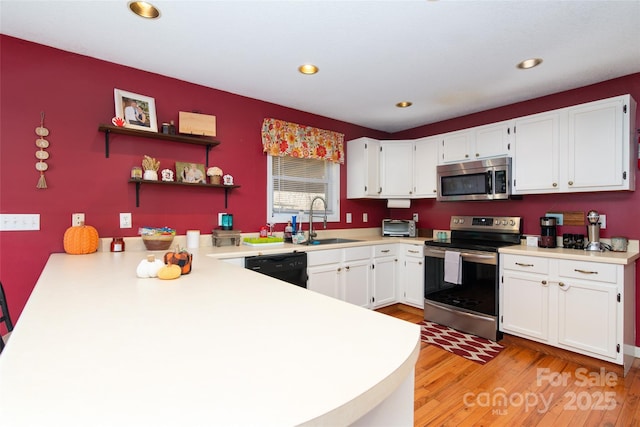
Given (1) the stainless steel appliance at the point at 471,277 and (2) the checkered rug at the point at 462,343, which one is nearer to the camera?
(2) the checkered rug at the point at 462,343

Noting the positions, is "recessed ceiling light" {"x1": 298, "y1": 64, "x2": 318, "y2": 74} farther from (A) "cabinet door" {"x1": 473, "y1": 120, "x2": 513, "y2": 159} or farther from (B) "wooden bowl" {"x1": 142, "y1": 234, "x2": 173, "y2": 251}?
(A) "cabinet door" {"x1": 473, "y1": 120, "x2": 513, "y2": 159}

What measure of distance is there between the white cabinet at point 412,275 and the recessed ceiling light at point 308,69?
2143mm

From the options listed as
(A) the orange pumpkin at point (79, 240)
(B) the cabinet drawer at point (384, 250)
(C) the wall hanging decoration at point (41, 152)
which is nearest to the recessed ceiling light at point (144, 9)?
→ (C) the wall hanging decoration at point (41, 152)

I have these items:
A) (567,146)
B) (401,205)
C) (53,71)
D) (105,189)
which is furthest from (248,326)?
(401,205)

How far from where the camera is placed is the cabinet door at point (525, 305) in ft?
8.64

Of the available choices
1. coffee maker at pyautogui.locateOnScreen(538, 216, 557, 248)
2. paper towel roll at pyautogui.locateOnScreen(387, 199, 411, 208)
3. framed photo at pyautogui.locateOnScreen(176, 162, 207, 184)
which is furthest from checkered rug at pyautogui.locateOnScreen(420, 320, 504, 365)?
framed photo at pyautogui.locateOnScreen(176, 162, 207, 184)

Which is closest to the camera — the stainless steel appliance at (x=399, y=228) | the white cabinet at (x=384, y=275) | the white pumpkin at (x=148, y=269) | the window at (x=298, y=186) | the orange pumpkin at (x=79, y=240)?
the white pumpkin at (x=148, y=269)

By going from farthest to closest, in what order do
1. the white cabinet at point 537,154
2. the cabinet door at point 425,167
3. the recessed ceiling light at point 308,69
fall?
the cabinet door at point 425,167, the white cabinet at point 537,154, the recessed ceiling light at point 308,69

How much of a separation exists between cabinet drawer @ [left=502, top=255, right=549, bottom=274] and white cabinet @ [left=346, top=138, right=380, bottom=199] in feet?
5.39

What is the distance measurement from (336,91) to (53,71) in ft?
7.17

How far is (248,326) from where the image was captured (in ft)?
2.59

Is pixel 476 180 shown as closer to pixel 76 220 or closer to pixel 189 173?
pixel 189 173

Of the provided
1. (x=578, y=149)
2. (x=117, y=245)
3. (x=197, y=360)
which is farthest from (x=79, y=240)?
(x=578, y=149)

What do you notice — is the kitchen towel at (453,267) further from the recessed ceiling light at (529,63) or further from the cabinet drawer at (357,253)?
the recessed ceiling light at (529,63)
